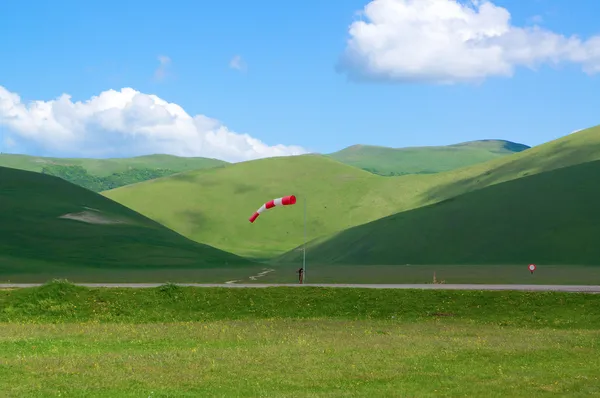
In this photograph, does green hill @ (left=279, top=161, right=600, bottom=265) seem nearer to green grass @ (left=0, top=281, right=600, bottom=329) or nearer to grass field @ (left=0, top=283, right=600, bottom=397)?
green grass @ (left=0, top=281, right=600, bottom=329)

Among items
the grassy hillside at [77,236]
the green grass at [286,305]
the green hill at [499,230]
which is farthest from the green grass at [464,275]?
the green grass at [286,305]

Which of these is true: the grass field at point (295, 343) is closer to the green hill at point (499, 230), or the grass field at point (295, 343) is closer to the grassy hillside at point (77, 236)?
the grassy hillside at point (77, 236)

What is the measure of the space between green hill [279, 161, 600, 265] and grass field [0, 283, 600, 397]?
9360 cm

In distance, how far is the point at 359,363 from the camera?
97.5 ft

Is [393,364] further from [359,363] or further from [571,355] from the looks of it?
[571,355]

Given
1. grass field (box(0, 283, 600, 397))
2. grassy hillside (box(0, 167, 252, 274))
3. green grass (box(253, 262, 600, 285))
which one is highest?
grassy hillside (box(0, 167, 252, 274))

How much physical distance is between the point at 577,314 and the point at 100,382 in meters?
31.9

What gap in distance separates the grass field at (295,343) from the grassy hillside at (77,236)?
77.6 metres

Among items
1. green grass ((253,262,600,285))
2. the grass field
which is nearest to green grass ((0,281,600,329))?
the grass field

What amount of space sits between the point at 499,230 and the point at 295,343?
127 m

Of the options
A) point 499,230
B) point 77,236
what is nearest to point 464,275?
point 499,230

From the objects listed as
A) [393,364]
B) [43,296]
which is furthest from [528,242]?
[393,364]

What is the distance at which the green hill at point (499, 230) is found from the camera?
145250mm

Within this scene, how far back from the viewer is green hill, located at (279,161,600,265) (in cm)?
14525
